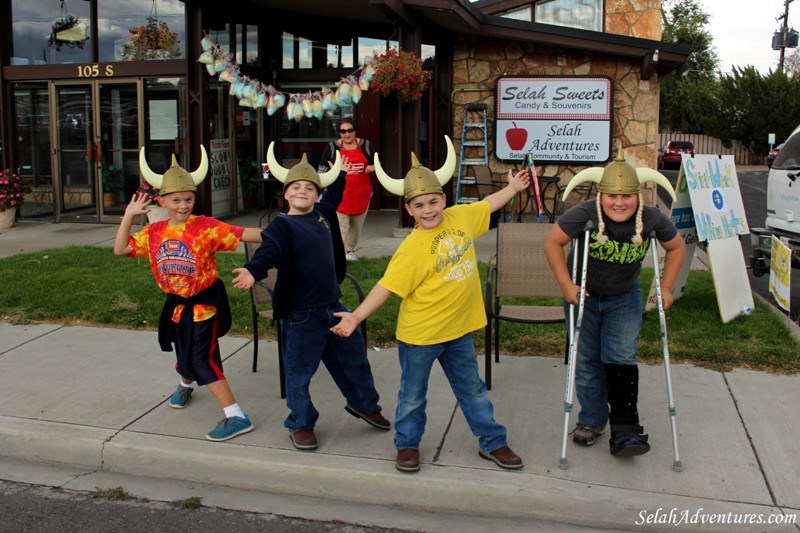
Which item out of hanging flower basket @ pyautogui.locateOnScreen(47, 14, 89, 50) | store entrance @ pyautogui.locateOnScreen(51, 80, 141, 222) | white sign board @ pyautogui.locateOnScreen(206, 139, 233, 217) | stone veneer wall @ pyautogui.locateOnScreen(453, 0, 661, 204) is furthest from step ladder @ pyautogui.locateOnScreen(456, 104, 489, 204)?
hanging flower basket @ pyautogui.locateOnScreen(47, 14, 89, 50)

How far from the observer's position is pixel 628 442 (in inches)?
177

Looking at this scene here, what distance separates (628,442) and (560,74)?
371 inches

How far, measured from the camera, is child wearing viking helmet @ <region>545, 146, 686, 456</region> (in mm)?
4387

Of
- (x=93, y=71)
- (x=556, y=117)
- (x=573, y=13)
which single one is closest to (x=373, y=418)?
(x=556, y=117)

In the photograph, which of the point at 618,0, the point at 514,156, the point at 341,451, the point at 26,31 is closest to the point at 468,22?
the point at 514,156

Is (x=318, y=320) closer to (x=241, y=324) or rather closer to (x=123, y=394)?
(x=123, y=394)

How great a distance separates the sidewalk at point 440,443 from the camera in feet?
14.0

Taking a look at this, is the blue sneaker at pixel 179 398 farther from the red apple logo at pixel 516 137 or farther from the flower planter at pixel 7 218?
the flower planter at pixel 7 218

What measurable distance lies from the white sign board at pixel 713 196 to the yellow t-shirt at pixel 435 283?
3.44m

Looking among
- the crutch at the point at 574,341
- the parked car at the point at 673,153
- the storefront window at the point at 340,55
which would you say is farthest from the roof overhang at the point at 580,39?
the parked car at the point at 673,153

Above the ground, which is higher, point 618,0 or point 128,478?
point 618,0

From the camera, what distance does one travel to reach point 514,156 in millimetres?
13320

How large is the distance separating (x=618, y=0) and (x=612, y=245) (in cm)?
1081

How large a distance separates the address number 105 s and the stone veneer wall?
539 centimetres
